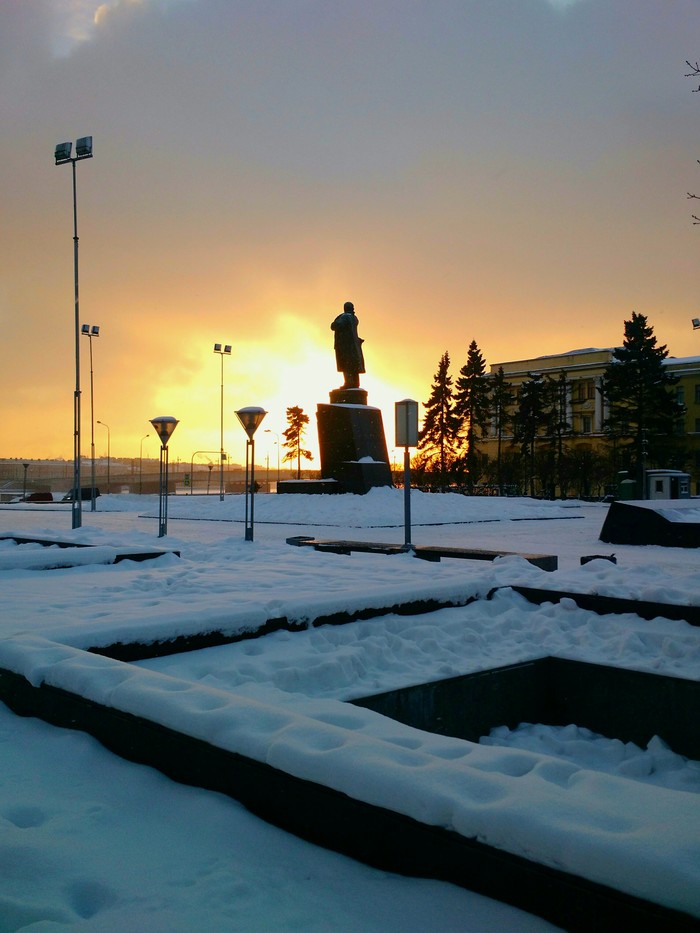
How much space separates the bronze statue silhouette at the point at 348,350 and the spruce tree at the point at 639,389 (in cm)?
3128

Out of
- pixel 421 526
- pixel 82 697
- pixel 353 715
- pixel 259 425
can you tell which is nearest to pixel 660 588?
pixel 353 715

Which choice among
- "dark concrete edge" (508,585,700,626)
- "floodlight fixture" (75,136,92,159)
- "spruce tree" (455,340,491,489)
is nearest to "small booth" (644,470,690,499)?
"dark concrete edge" (508,585,700,626)

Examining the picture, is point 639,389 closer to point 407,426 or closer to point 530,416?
point 530,416

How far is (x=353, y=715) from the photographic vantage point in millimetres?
3561

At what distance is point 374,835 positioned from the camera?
253 cm

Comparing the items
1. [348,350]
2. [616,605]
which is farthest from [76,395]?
[616,605]

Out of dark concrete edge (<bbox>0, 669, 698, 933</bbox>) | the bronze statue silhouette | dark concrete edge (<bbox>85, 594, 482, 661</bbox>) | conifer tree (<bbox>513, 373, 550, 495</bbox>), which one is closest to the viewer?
dark concrete edge (<bbox>0, 669, 698, 933</bbox>)

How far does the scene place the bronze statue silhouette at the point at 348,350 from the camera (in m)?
30.9

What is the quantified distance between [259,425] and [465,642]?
12532 mm

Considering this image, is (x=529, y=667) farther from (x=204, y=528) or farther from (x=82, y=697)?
(x=204, y=528)

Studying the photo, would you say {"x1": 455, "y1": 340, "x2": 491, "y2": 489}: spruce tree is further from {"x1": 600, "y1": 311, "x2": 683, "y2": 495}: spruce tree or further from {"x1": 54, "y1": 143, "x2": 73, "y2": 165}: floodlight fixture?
{"x1": 54, "y1": 143, "x2": 73, "y2": 165}: floodlight fixture

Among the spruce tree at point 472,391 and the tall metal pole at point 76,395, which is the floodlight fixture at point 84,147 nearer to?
the tall metal pole at point 76,395

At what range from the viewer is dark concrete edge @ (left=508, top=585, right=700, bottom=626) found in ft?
21.8

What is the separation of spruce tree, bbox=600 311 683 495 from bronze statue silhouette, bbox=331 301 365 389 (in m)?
31.3
